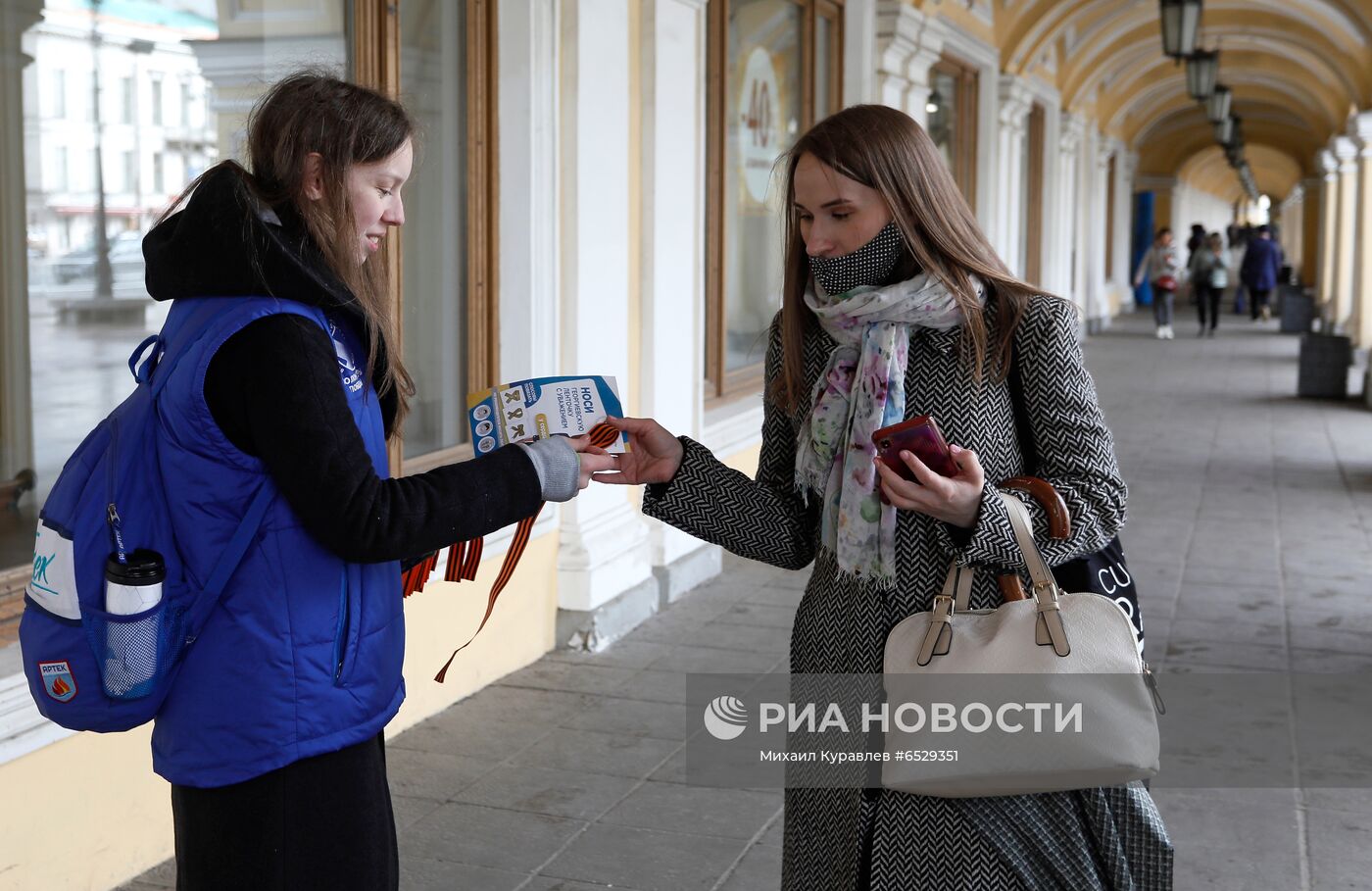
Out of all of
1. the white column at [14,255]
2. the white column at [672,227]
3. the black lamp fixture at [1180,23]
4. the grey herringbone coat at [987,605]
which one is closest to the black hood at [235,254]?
the grey herringbone coat at [987,605]

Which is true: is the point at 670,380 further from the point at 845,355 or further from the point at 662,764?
the point at 845,355

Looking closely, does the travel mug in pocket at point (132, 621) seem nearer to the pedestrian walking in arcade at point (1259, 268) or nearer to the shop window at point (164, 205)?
the shop window at point (164, 205)

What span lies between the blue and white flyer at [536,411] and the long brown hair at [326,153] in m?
0.35

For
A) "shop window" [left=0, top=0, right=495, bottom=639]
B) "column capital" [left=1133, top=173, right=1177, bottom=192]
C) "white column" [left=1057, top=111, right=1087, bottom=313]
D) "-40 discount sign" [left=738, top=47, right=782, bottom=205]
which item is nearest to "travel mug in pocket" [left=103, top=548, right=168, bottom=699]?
"shop window" [left=0, top=0, right=495, bottom=639]

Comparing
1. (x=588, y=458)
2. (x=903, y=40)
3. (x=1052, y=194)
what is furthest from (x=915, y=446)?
(x=1052, y=194)

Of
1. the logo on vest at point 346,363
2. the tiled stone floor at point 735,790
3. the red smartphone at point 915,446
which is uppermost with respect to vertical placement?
the logo on vest at point 346,363

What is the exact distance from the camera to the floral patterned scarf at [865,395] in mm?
2134

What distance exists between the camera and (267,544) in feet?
6.34

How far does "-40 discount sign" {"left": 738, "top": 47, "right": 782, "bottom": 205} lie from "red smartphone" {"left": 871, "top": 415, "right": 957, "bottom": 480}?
633 cm

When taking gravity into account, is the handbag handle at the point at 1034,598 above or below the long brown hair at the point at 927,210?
below

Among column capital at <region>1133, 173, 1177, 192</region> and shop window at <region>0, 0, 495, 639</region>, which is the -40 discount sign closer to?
shop window at <region>0, 0, 495, 639</region>

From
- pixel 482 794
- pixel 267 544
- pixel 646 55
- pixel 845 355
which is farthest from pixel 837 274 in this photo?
pixel 646 55

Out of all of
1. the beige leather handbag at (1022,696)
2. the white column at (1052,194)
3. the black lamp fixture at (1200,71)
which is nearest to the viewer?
the beige leather handbag at (1022,696)

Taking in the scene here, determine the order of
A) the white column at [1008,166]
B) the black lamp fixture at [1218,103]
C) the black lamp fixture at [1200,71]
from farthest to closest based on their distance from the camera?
the black lamp fixture at [1218,103] < the black lamp fixture at [1200,71] < the white column at [1008,166]
